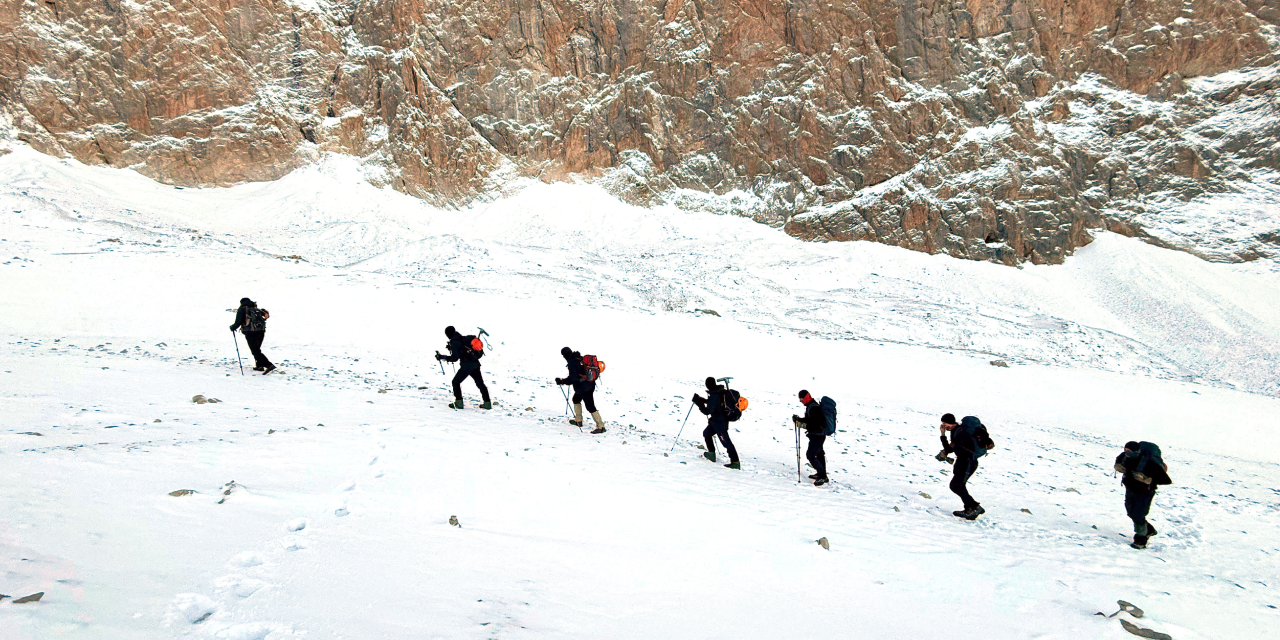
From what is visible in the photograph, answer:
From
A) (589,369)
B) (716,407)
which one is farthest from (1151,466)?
(589,369)

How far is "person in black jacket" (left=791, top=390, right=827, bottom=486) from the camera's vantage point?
910 cm

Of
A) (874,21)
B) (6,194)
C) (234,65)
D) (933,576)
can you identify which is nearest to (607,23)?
(874,21)

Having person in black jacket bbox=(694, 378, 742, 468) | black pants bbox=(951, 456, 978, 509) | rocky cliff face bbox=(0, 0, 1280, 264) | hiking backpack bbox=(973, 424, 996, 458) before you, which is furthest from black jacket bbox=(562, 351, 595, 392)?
rocky cliff face bbox=(0, 0, 1280, 264)

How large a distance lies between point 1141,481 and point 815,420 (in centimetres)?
419

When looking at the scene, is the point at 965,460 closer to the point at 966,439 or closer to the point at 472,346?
the point at 966,439

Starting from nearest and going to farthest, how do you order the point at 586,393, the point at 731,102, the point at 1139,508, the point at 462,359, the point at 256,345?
the point at 1139,508, the point at 586,393, the point at 462,359, the point at 256,345, the point at 731,102

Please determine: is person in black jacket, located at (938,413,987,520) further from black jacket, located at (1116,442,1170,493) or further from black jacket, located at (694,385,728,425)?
black jacket, located at (694,385,728,425)

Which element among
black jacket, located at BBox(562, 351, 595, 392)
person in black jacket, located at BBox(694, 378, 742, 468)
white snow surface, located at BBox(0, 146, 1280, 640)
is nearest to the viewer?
white snow surface, located at BBox(0, 146, 1280, 640)

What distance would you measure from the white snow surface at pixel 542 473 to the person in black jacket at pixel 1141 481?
306 millimetres

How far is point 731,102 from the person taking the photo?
5709 cm

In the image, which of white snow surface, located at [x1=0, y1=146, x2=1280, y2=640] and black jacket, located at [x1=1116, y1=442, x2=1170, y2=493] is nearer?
white snow surface, located at [x1=0, y1=146, x2=1280, y2=640]

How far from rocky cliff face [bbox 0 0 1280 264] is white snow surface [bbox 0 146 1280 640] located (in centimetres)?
2486

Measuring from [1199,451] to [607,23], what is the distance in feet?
190

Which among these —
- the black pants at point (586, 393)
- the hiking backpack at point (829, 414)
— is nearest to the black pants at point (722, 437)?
the hiking backpack at point (829, 414)
